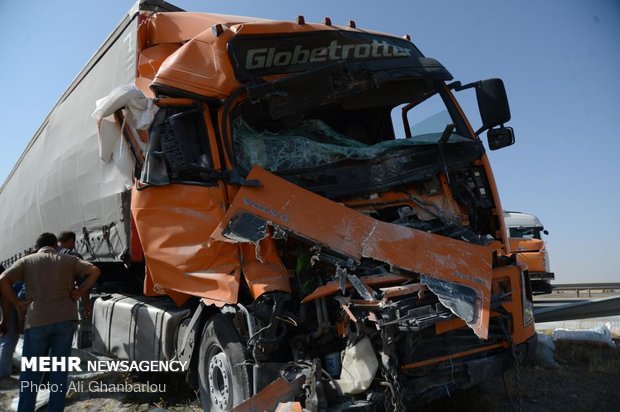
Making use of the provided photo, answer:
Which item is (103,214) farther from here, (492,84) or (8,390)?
(492,84)

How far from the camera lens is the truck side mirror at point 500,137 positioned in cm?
466

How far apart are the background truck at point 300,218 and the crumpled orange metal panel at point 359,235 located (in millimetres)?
14

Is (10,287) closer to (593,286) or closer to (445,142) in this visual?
(445,142)

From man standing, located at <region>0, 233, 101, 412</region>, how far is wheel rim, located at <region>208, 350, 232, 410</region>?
1618 mm

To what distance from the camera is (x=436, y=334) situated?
3.16 metres

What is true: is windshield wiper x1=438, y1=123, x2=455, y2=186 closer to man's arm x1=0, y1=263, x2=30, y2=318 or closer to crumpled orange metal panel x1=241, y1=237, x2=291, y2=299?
crumpled orange metal panel x1=241, y1=237, x2=291, y2=299

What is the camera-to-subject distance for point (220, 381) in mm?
3650

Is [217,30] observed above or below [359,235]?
above

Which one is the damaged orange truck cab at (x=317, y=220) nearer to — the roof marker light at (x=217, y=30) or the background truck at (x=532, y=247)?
the roof marker light at (x=217, y=30)

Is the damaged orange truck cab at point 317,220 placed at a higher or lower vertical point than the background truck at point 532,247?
higher

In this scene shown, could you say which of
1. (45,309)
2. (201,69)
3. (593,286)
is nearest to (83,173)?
(45,309)

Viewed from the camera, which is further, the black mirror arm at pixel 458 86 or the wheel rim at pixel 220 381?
the black mirror arm at pixel 458 86

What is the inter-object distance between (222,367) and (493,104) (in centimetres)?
337

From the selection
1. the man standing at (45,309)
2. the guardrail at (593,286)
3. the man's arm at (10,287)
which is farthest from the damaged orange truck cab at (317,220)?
the guardrail at (593,286)
